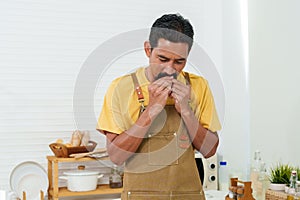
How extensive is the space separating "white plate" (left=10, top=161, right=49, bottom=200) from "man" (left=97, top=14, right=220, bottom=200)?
0.97 m

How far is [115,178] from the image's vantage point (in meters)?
2.20

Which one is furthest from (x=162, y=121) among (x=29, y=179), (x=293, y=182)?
(x=29, y=179)

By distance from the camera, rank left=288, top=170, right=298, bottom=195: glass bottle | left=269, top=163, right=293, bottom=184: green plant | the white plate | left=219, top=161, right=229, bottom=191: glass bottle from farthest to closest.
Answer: left=219, top=161, right=229, bottom=191: glass bottle
the white plate
left=269, top=163, right=293, bottom=184: green plant
left=288, top=170, right=298, bottom=195: glass bottle

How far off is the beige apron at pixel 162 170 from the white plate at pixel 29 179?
3.17ft

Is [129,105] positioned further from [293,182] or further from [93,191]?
[93,191]

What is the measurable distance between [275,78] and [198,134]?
84 centimetres

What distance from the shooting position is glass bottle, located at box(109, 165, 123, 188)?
219 cm

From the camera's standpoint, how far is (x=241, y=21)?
2.21 m

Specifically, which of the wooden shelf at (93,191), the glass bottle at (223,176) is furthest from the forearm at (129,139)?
the glass bottle at (223,176)

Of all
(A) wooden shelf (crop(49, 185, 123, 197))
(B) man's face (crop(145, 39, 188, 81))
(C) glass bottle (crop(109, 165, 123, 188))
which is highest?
(B) man's face (crop(145, 39, 188, 81))

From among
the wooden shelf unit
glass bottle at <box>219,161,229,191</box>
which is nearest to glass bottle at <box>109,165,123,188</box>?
→ the wooden shelf unit

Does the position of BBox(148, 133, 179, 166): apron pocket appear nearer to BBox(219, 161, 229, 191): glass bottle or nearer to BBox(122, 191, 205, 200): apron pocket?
BBox(122, 191, 205, 200): apron pocket

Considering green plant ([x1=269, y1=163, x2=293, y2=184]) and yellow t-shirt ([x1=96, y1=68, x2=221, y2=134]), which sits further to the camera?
green plant ([x1=269, y1=163, x2=293, y2=184])

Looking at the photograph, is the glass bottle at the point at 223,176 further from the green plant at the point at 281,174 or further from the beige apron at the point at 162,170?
the beige apron at the point at 162,170
